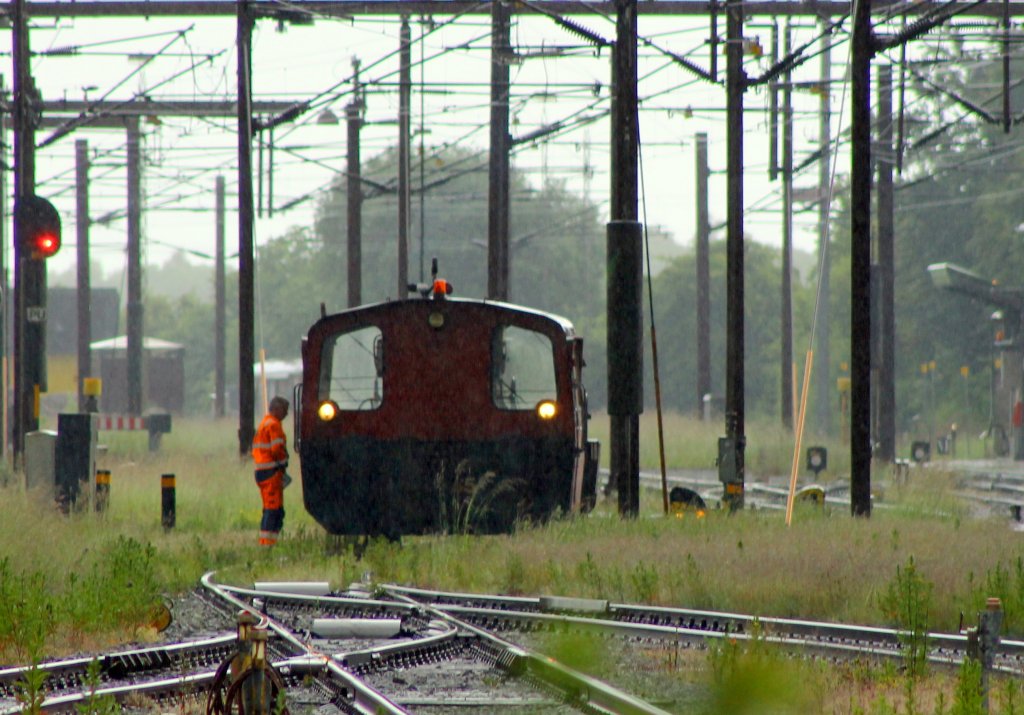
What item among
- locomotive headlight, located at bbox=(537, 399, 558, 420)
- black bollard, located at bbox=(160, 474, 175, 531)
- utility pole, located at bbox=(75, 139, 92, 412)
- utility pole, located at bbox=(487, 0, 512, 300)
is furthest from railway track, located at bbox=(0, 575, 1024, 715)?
utility pole, located at bbox=(75, 139, 92, 412)

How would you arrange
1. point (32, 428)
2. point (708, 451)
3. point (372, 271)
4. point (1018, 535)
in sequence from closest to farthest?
1. point (1018, 535)
2. point (32, 428)
3. point (708, 451)
4. point (372, 271)

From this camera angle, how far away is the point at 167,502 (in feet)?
64.3

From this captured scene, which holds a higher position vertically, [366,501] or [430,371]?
[430,371]

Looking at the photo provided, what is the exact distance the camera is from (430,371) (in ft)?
53.7

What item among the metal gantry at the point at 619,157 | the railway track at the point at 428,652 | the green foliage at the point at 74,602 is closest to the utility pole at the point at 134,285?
the metal gantry at the point at 619,157

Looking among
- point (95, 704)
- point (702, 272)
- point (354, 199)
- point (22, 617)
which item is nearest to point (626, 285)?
point (22, 617)

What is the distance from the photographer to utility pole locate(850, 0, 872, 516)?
57.7ft

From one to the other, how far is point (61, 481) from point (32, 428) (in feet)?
9.59

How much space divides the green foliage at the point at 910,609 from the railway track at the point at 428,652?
0.19m

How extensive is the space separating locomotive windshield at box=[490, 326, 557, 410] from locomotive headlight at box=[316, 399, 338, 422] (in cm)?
149

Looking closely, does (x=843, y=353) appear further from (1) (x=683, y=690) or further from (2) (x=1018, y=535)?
(1) (x=683, y=690)

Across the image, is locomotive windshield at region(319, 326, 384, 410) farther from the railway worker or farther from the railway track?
the railway track

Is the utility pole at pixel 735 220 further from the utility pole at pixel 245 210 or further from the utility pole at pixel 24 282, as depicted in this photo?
the utility pole at pixel 24 282

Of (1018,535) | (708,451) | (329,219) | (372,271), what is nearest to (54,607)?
(1018,535)
